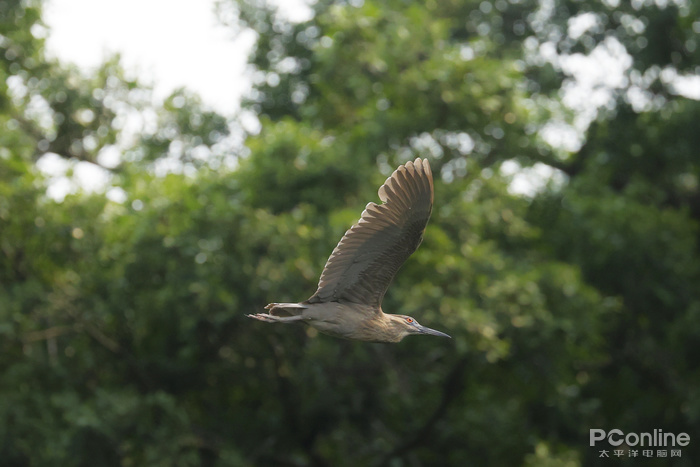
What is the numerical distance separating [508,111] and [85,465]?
7.61 metres

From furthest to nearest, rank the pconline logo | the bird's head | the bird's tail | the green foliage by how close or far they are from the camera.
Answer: the pconline logo
the green foliage
the bird's head
the bird's tail

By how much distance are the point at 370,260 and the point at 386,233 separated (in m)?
0.20

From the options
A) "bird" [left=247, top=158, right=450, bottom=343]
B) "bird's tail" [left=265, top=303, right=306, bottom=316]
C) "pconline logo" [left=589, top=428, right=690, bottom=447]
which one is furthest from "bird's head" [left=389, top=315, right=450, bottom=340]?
"pconline logo" [left=589, top=428, right=690, bottom=447]

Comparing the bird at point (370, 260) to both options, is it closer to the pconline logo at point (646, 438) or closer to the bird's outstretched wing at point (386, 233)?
the bird's outstretched wing at point (386, 233)

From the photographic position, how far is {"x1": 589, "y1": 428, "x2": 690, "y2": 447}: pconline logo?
16984mm

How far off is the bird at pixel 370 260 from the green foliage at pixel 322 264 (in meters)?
6.38

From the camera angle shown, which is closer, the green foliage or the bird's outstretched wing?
the bird's outstretched wing

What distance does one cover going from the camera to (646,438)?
17406 millimetres

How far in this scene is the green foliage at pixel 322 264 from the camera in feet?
45.5

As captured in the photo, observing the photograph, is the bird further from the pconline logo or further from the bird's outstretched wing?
the pconline logo

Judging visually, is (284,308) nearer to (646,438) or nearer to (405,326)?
(405,326)

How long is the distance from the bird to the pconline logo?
36.4ft

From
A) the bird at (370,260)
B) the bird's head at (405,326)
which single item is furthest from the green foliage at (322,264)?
the bird at (370,260)

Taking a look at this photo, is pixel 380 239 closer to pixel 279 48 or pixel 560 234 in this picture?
pixel 560 234
